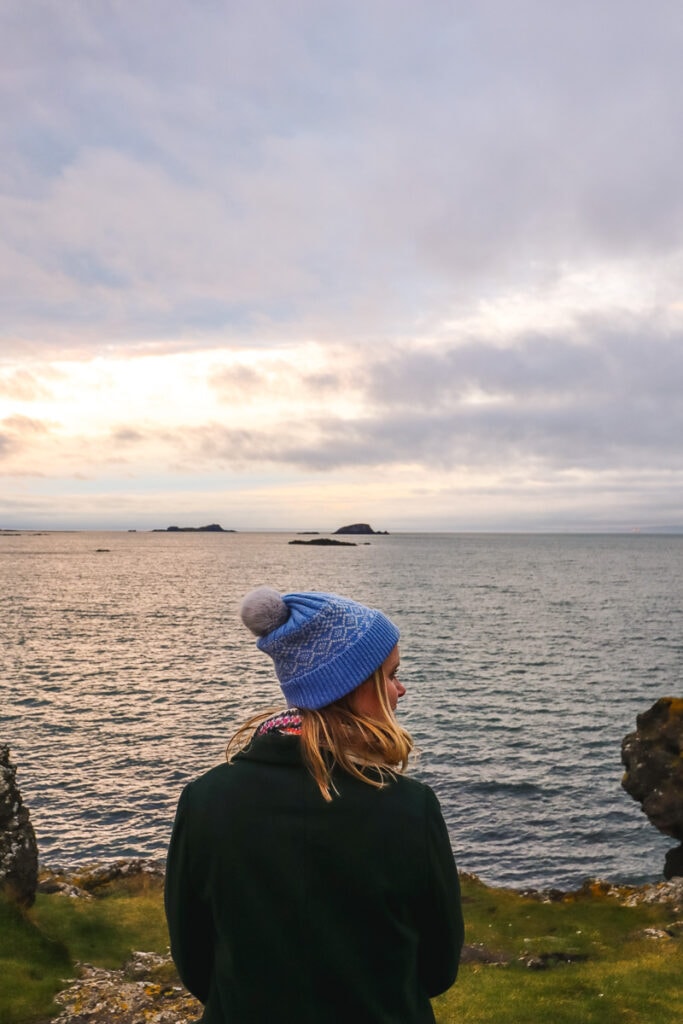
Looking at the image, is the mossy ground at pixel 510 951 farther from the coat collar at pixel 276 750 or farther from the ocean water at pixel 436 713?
the coat collar at pixel 276 750

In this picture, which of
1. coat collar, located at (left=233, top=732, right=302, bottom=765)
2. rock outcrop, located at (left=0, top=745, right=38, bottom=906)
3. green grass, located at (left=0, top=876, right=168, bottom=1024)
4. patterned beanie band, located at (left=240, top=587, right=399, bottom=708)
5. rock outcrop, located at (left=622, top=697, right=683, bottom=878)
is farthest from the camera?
rock outcrop, located at (left=622, top=697, right=683, bottom=878)

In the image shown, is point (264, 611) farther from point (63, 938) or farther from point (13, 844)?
point (63, 938)

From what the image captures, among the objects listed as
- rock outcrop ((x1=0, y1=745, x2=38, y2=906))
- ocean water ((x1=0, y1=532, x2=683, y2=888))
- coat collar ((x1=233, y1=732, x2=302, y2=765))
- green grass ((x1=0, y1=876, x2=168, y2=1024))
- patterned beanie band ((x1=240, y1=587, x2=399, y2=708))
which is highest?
patterned beanie band ((x1=240, y1=587, x2=399, y2=708))

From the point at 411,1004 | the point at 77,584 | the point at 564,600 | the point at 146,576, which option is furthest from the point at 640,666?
the point at 146,576

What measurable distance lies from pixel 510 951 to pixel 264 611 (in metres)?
18.3

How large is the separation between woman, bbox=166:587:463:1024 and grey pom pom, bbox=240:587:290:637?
1.04 feet

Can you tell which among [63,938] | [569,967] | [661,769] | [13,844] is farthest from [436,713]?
[13,844]

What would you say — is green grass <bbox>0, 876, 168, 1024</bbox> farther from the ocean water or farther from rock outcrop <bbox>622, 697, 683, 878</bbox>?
rock outcrop <bbox>622, 697, 683, 878</bbox>

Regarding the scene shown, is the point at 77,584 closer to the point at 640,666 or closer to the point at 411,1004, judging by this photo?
the point at 640,666

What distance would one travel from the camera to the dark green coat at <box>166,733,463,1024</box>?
3070 mm

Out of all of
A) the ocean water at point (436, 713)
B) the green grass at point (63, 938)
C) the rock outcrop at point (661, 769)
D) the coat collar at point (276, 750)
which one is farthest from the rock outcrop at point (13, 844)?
the rock outcrop at point (661, 769)

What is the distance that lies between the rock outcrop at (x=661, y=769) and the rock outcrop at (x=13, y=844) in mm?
19037

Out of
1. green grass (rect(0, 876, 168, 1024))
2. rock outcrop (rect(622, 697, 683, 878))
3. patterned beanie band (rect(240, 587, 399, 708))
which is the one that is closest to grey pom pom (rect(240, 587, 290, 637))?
patterned beanie band (rect(240, 587, 399, 708))

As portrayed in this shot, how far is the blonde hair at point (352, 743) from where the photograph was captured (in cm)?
313
